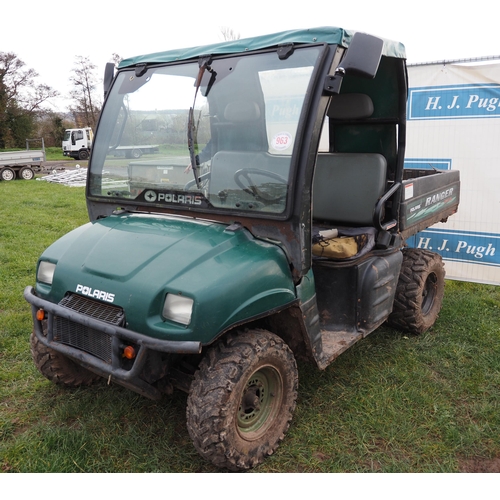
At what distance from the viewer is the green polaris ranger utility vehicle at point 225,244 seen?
8.52 ft

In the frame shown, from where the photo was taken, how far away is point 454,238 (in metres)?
6.05

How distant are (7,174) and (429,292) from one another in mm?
16787

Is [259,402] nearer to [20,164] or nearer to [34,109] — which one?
[20,164]

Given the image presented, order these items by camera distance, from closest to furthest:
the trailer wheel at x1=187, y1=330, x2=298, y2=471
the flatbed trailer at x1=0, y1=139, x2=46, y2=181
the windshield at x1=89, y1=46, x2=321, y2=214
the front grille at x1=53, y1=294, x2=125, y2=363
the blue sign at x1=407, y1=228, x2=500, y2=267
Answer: the trailer wheel at x1=187, y1=330, x2=298, y2=471 → the front grille at x1=53, y1=294, x2=125, y2=363 → the windshield at x1=89, y1=46, x2=321, y2=214 → the blue sign at x1=407, y1=228, x2=500, y2=267 → the flatbed trailer at x1=0, y1=139, x2=46, y2=181

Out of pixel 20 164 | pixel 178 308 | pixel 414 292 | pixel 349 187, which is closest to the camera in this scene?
pixel 178 308

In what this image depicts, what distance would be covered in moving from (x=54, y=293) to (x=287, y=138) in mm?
1604

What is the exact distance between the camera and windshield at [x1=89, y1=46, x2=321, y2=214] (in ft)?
9.67

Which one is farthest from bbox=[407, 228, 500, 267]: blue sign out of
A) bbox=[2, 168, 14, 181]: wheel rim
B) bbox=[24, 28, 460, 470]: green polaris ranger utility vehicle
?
bbox=[2, 168, 14, 181]: wheel rim

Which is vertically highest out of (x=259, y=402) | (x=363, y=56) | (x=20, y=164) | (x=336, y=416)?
(x=363, y=56)

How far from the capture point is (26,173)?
18.5 metres

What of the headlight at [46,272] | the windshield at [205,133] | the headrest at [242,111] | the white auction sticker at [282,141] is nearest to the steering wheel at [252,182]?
the windshield at [205,133]

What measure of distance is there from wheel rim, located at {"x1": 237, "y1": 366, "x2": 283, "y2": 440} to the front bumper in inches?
19.2

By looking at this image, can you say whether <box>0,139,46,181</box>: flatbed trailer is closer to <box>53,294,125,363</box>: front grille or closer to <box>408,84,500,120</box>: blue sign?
<box>408,84,500,120</box>: blue sign

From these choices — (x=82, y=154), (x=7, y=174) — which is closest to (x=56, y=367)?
(x=7, y=174)
